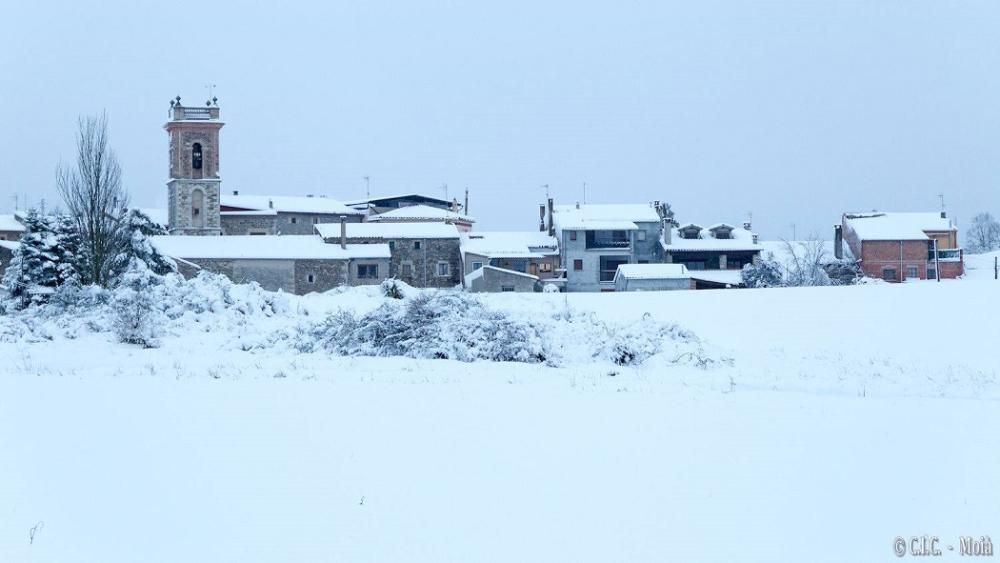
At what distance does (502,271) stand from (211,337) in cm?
3813

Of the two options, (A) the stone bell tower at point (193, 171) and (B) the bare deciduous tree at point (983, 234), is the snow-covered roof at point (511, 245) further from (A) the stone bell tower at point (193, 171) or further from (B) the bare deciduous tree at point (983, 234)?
(B) the bare deciduous tree at point (983, 234)

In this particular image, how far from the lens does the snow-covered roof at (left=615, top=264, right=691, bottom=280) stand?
196ft

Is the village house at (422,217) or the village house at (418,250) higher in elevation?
the village house at (422,217)

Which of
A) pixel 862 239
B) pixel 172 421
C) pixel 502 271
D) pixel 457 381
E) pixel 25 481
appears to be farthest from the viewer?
pixel 862 239

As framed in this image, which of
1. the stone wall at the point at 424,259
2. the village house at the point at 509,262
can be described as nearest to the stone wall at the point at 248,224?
the village house at the point at 509,262

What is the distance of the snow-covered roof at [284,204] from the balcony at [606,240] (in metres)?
26.7

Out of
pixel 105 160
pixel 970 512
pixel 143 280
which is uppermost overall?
pixel 105 160

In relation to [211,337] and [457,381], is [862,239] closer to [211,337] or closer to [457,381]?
[211,337]

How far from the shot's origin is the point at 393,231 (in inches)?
2660

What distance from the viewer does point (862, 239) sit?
68.1 metres

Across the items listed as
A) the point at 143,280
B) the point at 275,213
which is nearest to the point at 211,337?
the point at 143,280

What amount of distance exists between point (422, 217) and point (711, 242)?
22.5 meters

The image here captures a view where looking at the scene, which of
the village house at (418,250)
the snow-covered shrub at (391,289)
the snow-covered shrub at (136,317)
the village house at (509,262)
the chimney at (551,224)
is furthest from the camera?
the chimney at (551,224)

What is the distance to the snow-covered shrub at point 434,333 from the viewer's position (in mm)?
21297
